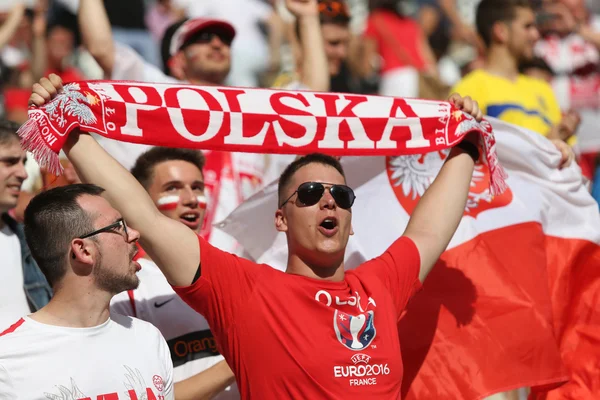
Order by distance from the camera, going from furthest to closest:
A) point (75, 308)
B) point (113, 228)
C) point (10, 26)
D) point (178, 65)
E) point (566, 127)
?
point (10, 26)
point (178, 65)
point (566, 127)
point (113, 228)
point (75, 308)

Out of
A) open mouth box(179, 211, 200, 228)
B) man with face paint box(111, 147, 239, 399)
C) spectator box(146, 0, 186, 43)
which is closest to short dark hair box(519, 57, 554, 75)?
spectator box(146, 0, 186, 43)

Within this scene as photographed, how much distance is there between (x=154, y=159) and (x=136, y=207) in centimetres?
121

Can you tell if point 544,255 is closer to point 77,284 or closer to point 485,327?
point 485,327

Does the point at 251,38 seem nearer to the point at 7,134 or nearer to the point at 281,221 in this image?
the point at 7,134

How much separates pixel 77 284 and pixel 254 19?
7379 mm

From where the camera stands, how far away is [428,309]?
14.9ft

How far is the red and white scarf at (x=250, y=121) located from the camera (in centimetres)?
362

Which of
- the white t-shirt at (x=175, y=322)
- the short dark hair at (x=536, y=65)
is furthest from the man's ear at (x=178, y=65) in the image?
the short dark hair at (x=536, y=65)

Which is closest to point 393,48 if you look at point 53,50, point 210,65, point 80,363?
point 53,50

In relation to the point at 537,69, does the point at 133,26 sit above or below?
above

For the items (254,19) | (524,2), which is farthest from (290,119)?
(254,19)

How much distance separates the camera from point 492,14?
22.1ft

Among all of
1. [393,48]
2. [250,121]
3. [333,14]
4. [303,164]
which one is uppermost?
[393,48]

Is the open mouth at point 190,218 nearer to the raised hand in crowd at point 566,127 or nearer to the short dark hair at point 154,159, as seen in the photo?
the short dark hair at point 154,159
